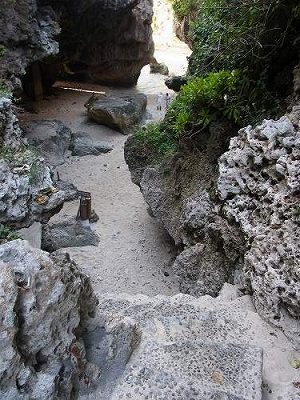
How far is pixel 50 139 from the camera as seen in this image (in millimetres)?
13164

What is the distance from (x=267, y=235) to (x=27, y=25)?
9681 mm

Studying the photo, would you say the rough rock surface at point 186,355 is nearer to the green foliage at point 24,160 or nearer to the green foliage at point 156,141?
the green foliage at point 24,160

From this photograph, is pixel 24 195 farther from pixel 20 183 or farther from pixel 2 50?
pixel 2 50

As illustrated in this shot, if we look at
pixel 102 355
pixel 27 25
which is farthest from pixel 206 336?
pixel 27 25

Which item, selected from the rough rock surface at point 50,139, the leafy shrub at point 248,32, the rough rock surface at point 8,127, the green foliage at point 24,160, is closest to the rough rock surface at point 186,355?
the green foliage at point 24,160

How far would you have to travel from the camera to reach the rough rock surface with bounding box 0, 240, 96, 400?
2561mm

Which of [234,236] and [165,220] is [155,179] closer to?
[165,220]

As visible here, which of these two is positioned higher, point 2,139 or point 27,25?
point 27,25

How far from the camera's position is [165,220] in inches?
319

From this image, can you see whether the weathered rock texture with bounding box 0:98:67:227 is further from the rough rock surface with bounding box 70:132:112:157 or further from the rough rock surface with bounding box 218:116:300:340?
the rough rock surface with bounding box 70:132:112:157

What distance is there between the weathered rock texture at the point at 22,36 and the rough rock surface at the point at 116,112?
3.80 m

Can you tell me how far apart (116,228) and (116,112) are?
6.88m

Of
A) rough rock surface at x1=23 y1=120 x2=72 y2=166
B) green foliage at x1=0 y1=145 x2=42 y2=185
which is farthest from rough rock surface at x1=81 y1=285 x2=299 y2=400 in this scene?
rough rock surface at x1=23 y1=120 x2=72 y2=166

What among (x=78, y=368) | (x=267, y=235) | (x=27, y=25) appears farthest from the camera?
(x=27, y=25)
